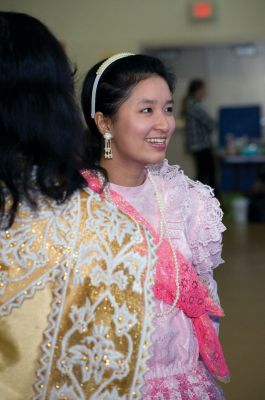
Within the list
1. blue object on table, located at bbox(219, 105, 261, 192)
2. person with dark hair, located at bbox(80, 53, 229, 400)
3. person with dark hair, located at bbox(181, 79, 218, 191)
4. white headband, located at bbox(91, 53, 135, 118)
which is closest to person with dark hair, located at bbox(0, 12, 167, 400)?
Result: person with dark hair, located at bbox(80, 53, 229, 400)

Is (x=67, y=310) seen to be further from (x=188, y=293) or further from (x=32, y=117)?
(x=188, y=293)

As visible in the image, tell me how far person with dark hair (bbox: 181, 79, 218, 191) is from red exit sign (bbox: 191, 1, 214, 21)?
84 cm

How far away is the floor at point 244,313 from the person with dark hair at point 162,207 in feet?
3.57

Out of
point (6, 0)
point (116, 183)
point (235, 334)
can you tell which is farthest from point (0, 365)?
point (6, 0)

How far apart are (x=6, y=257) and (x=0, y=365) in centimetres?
18

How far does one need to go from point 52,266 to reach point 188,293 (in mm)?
705

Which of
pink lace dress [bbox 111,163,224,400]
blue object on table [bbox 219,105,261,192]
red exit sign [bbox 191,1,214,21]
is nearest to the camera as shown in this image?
pink lace dress [bbox 111,163,224,400]

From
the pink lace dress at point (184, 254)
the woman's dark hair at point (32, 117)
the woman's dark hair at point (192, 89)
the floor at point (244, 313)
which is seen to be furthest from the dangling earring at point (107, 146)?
the woman's dark hair at point (192, 89)

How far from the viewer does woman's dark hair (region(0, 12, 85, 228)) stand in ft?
3.42

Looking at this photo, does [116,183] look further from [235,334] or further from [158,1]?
[158,1]

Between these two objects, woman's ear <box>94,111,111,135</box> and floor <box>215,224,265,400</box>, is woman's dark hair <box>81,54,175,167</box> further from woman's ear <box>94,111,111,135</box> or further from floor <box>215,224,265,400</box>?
floor <box>215,224,265,400</box>

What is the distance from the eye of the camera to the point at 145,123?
1.79 meters

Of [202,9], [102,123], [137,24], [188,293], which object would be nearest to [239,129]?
[202,9]

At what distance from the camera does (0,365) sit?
1075 mm
